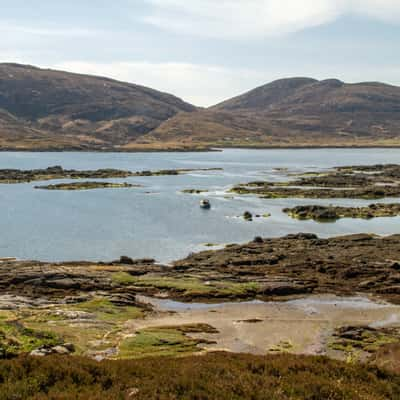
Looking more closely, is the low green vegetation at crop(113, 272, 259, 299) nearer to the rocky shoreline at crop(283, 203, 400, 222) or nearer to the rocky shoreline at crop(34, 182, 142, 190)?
the rocky shoreline at crop(283, 203, 400, 222)

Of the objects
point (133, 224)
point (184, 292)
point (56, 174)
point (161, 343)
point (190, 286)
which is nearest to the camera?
point (161, 343)

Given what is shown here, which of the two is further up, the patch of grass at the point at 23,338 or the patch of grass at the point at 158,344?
the patch of grass at the point at 23,338

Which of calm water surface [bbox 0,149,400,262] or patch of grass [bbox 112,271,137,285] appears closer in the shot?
patch of grass [bbox 112,271,137,285]

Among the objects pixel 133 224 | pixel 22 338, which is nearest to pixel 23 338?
pixel 22 338

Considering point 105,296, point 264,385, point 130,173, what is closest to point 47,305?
point 105,296

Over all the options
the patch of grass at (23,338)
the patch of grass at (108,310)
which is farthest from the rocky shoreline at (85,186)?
the patch of grass at (23,338)

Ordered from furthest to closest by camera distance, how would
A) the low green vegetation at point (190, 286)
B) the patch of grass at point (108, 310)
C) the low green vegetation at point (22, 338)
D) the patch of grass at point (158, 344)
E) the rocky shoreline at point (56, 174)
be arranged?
the rocky shoreline at point (56, 174) < the low green vegetation at point (190, 286) < the patch of grass at point (108, 310) < the patch of grass at point (158, 344) < the low green vegetation at point (22, 338)

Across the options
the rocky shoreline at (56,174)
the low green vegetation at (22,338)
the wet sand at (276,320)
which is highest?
the rocky shoreline at (56,174)

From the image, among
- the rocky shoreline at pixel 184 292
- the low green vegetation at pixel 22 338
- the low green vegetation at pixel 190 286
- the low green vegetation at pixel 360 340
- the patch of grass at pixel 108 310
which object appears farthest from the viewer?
the low green vegetation at pixel 190 286

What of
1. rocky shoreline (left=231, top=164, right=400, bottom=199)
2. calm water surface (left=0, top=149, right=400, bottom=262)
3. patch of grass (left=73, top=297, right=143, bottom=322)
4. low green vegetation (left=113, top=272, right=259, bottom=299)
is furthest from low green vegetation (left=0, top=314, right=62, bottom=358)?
rocky shoreline (left=231, top=164, right=400, bottom=199)

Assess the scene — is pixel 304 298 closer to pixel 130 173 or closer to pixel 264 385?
pixel 264 385

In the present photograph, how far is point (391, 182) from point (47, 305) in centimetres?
13573

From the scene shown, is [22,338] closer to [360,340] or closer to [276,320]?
[276,320]

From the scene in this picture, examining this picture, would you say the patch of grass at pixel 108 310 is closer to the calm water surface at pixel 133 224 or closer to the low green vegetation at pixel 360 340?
the low green vegetation at pixel 360 340
